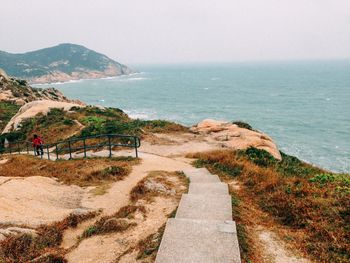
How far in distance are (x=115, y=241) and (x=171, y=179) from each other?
504 centimetres

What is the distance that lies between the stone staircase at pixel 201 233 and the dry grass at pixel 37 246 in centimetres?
262

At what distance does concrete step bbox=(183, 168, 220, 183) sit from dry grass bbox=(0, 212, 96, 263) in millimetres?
5302

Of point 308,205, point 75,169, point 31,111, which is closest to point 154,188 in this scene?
point 308,205

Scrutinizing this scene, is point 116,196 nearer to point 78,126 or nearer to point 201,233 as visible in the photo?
point 201,233

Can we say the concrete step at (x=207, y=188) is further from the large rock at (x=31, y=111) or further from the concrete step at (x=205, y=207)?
the large rock at (x=31, y=111)

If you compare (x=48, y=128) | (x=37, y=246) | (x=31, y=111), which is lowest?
(x=48, y=128)

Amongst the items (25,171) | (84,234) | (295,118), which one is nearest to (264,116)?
(295,118)

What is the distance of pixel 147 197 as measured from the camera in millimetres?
10844

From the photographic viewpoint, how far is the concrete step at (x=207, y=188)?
1076 centimetres

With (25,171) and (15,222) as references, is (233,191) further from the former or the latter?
(25,171)

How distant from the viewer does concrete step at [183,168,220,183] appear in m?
12.6

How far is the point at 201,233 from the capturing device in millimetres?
7297

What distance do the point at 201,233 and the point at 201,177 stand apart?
229 inches

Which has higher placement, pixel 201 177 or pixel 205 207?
pixel 205 207
